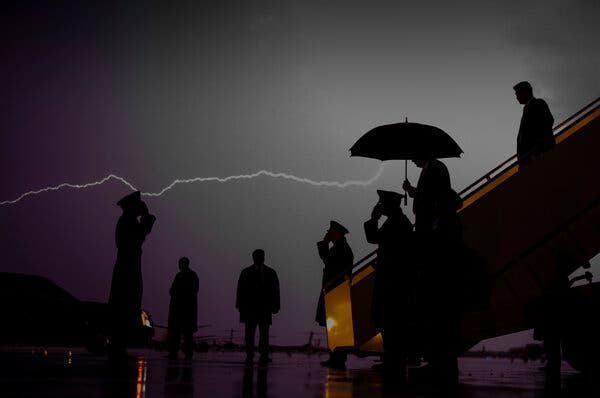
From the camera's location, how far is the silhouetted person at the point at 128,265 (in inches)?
315

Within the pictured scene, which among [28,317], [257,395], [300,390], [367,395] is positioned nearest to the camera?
[257,395]

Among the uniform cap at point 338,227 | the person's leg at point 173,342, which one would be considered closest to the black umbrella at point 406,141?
the uniform cap at point 338,227

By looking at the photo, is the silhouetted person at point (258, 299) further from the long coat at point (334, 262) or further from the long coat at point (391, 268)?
the long coat at point (391, 268)

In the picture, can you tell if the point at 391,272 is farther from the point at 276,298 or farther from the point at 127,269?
the point at 276,298

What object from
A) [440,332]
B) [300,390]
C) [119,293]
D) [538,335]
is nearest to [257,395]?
[300,390]

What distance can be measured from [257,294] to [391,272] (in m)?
4.78

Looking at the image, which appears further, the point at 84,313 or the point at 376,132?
the point at 84,313

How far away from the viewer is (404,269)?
6.95m

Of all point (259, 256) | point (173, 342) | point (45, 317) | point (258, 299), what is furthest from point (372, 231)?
point (45, 317)

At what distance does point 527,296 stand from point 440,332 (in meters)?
3.05

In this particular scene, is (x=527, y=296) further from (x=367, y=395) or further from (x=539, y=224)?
(x=367, y=395)

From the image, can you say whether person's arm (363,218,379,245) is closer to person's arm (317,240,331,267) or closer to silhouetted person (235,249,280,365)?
person's arm (317,240,331,267)

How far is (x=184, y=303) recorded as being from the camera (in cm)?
1202

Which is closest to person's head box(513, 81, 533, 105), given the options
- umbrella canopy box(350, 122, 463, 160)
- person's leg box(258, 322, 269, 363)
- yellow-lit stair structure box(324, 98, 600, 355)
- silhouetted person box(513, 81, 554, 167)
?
silhouetted person box(513, 81, 554, 167)
